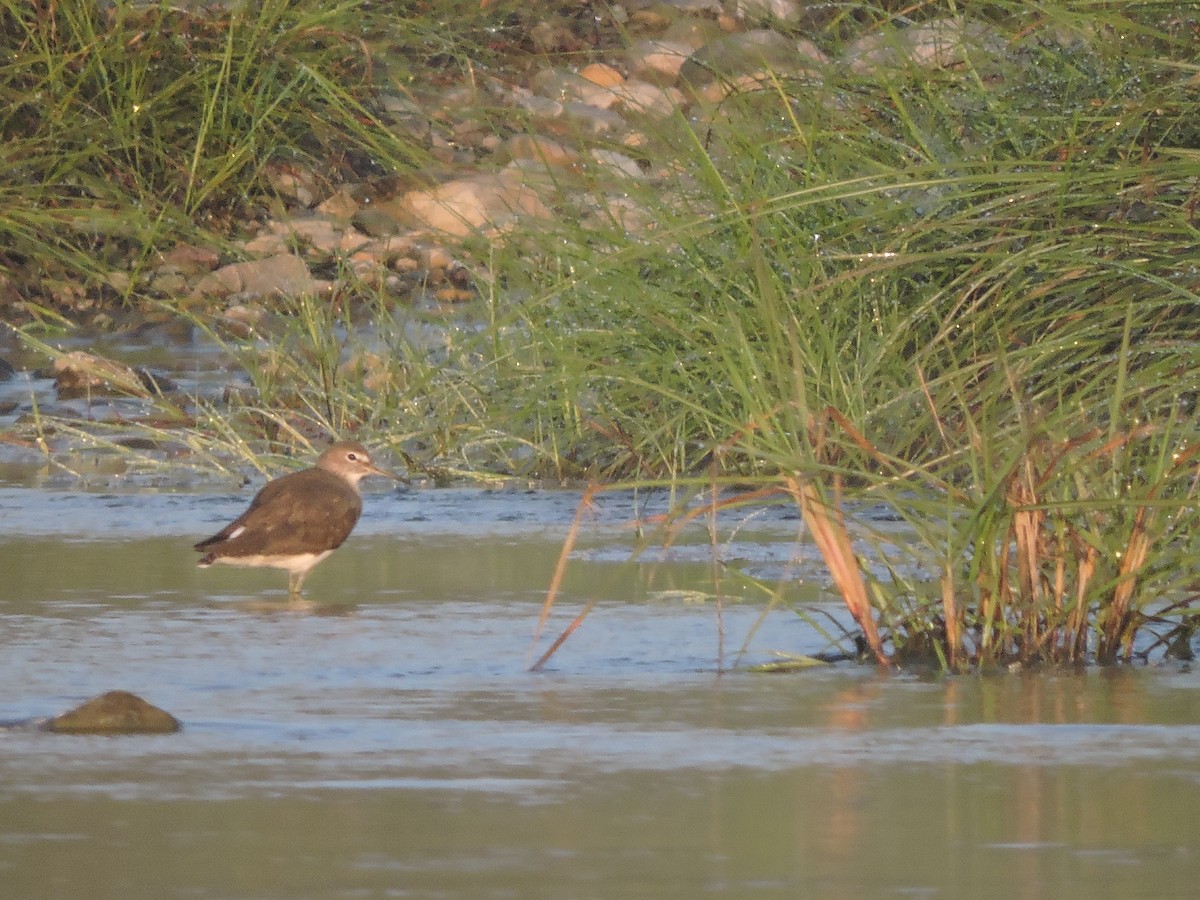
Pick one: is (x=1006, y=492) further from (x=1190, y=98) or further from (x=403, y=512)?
(x=403, y=512)

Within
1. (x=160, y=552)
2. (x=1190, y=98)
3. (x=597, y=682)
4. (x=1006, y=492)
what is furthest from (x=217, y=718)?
(x=1190, y=98)

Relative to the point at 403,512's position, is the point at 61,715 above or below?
below

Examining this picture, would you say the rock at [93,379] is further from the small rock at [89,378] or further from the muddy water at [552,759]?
the muddy water at [552,759]

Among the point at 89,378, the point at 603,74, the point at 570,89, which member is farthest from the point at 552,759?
the point at 603,74

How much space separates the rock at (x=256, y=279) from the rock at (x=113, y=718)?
7.55 metres

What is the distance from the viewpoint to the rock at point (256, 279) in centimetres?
1193

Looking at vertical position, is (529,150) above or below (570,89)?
below

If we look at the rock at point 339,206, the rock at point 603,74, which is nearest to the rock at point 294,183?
the rock at point 339,206

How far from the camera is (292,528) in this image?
6480 millimetres

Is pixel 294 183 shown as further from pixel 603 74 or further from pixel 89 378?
pixel 89 378

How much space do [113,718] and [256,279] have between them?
7.82 metres

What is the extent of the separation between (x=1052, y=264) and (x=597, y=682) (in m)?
2.06

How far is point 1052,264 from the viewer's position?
21.2 ft

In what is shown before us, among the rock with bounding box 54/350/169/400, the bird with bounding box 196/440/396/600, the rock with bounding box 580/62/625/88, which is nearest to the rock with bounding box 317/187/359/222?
the rock with bounding box 580/62/625/88
